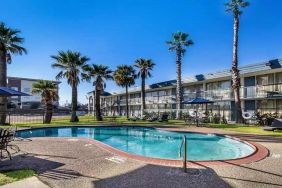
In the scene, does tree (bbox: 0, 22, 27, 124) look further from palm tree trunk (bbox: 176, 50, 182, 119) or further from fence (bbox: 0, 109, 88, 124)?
palm tree trunk (bbox: 176, 50, 182, 119)

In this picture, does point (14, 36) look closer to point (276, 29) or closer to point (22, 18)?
point (22, 18)

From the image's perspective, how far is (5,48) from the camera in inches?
913

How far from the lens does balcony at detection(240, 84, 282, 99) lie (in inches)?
893

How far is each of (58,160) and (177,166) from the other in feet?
13.4

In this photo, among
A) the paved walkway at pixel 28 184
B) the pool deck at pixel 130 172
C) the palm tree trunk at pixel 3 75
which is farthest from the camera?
the palm tree trunk at pixel 3 75

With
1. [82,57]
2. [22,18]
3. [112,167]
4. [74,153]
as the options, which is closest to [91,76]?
[82,57]

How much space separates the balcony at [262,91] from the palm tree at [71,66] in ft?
64.2

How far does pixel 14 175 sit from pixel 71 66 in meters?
24.1

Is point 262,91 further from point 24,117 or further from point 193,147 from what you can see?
point 24,117

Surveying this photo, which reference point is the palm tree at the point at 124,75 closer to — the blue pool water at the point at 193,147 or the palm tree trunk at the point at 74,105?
the palm tree trunk at the point at 74,105

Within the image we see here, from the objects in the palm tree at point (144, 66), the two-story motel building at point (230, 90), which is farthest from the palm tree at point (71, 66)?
the two-story motel building at point (230, 90)

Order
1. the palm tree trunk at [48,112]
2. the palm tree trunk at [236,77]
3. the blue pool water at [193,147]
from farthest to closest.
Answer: the palm tree trunk at [48,112], the palm tree trunk at [236,77], the blue pool water at [193,147]

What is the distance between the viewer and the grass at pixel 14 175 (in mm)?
6008

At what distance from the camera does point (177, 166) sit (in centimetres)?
745
